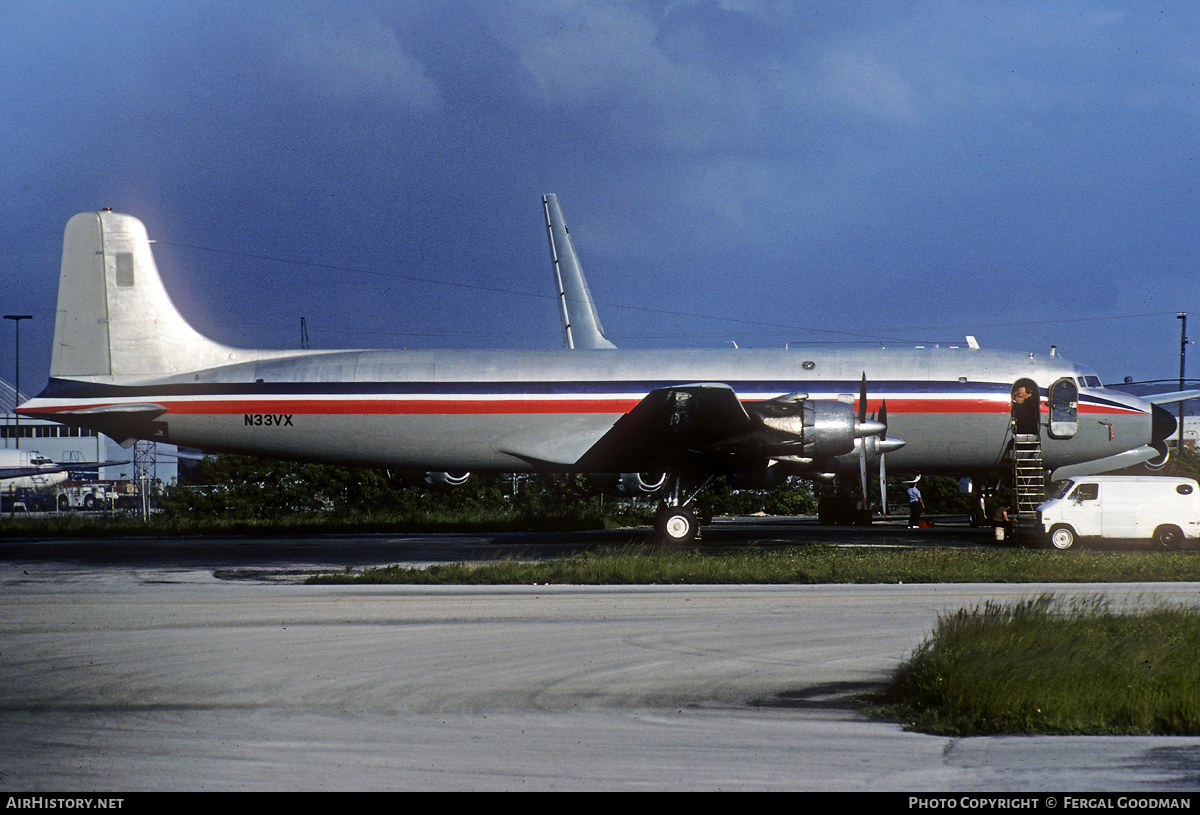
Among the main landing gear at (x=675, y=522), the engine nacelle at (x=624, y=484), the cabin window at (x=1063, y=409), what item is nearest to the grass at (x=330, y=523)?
the engine nacelle at (x=624, y=484)

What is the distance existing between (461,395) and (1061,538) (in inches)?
577

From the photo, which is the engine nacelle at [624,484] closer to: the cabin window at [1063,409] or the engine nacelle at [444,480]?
the engine nacelle at [444,480]

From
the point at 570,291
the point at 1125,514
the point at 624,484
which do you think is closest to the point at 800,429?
the point at 1125,514

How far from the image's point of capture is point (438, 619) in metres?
11.7

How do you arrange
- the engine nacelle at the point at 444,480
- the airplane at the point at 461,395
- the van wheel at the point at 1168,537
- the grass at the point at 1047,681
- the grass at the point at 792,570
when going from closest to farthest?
the grass at the point at 1047,681
the grass at the point at 792,570
the van wheel at the point at 1168,537
the airplane at the point at 461,395
the engine nacelle at the point at 444,480

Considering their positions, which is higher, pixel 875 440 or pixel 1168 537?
pixel 875 440

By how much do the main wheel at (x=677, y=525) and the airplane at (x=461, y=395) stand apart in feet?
1.84

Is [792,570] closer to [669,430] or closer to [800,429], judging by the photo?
[800,429]

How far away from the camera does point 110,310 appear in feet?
78.1

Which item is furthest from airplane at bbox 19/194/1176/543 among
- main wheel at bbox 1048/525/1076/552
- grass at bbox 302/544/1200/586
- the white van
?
grass at bbox 302/544/1200/586

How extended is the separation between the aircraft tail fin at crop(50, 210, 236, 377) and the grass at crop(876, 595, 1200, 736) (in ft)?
68.5

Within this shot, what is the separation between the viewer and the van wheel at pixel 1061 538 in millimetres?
22125
